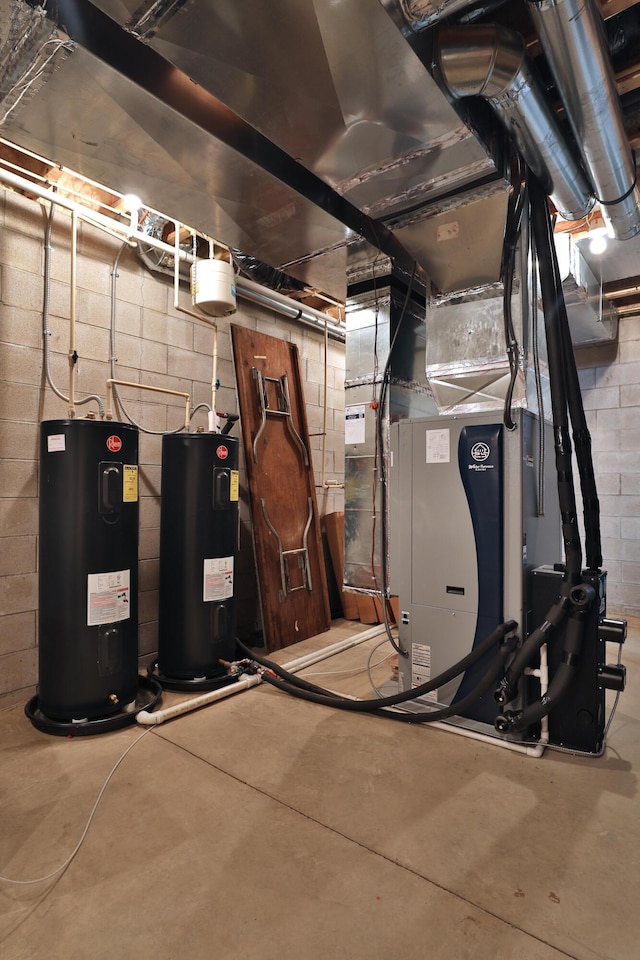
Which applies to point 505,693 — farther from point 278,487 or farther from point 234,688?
point 278,487

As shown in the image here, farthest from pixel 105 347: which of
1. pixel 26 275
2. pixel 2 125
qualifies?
pixel 2 125

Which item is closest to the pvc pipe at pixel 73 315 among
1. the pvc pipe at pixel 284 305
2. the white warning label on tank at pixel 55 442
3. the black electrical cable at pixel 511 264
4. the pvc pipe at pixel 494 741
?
the white warning label on tank at pixel 55 442

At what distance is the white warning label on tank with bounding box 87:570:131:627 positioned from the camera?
229cm

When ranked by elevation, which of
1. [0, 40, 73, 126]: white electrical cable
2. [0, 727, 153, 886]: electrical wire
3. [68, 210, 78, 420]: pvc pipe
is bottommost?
[0, 727, 153, 886]: electrical wire

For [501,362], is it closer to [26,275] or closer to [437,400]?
[437,400]

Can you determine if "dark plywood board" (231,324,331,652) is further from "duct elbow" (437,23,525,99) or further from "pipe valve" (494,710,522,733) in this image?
"duct elbow" (437,23,525,99)

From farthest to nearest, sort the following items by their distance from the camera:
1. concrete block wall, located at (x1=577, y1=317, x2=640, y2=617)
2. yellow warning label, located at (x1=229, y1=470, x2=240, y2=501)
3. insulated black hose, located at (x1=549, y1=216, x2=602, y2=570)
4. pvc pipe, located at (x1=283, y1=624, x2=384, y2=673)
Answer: concrete block wall, located at (x1=577, y1=317, x2=640, y2=617), pvc pipe, located at (x1=283, y1=624, x2=384, y2=673), yellow warning label, located at (x1=229, y1=470, x2=240, y2=501), insulated black hose, located at (x1=549, y1=216, x2=602, y2=570)

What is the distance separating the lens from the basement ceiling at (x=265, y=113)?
154 cm

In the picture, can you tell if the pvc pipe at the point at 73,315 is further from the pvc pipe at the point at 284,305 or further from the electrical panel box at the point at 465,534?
the electrical panel box at the point at 465,534

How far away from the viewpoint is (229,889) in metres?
1.42

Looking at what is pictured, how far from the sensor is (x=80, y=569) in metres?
2.28

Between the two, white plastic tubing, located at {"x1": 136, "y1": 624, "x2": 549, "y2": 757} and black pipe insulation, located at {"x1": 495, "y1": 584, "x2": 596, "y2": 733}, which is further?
white plastic tubing, located at {"x1": 136, "y1": 624, "x2": 549, "y2": 757}

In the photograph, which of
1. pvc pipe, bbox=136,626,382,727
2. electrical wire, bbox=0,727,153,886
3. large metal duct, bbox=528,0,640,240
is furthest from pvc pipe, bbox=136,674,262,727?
large metal duct, bbox=528,0,640,240

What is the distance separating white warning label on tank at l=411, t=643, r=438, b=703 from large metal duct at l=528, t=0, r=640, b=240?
2.26m
